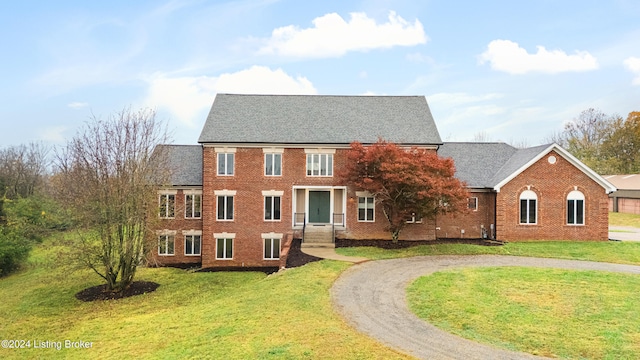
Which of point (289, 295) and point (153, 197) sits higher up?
point (153, 197)

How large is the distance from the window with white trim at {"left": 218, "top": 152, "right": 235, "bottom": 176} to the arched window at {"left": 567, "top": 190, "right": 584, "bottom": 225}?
68.3ft

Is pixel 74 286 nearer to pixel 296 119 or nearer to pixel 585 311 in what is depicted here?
pixel 296 119

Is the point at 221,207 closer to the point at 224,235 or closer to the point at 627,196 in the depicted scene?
the point at 224,235

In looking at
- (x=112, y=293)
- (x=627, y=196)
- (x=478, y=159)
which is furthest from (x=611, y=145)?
(x=112, y=293)

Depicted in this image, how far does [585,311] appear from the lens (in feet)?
36.6

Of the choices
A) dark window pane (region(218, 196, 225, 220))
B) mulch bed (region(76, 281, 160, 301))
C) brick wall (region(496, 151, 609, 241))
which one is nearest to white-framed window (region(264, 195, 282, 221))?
dark window pane (region(218, 196, 225, 220))

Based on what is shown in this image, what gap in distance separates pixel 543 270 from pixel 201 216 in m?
19.9

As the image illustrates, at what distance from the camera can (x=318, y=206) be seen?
82.0 ft

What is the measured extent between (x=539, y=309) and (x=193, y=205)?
20868 millimetres

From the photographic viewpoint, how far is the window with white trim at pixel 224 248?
2450 centimetres

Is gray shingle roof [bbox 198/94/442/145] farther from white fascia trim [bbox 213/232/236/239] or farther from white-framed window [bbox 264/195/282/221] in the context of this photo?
white fascia trim [bbox 213/232/236/239]

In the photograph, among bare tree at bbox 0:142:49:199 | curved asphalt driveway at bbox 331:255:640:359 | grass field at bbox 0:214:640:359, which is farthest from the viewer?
bare tree at bbox 0:142:49:199

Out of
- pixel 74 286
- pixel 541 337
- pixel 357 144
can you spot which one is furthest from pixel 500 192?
pixel 74 286

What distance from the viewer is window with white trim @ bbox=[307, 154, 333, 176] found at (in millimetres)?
24234
